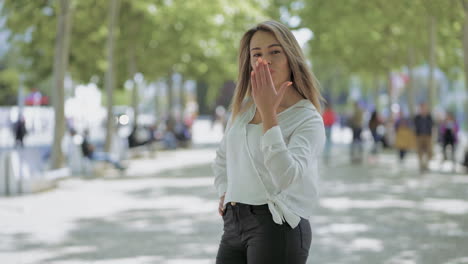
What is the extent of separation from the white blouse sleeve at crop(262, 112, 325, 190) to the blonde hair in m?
0.18

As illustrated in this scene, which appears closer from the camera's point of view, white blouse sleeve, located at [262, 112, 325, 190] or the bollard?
white blouse sleeve, located at [262, 112, 325, 190]

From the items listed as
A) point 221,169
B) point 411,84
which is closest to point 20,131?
point 411,84

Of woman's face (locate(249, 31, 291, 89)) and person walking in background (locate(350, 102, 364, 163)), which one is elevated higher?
woman's face (locate(249, 31, 291, 89))

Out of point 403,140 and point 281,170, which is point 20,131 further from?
point 281,170

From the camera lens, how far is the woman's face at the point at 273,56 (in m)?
2.96

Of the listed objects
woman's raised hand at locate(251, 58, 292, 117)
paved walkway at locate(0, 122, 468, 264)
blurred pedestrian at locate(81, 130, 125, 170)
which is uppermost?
woman's raised hand at locate(251, 58, 292, 117)

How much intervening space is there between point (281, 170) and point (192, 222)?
7.90 meters

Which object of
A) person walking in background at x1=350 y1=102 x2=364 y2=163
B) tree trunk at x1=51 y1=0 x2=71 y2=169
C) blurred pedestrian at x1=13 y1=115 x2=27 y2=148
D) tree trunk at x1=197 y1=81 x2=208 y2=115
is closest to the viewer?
tree trunk at x1=51 y1=0 x2=71 y2=169

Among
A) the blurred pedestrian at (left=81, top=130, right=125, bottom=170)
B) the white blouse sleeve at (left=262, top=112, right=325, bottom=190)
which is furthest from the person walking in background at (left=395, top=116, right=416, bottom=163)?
the white blouse sleeve at (left=262, top=112, right=325, bottom=190)

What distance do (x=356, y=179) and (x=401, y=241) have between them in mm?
9194

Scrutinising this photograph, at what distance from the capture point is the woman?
2.86m

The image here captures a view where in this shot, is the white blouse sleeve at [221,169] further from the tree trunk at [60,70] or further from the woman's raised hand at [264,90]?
the tree trunk at [60,70]

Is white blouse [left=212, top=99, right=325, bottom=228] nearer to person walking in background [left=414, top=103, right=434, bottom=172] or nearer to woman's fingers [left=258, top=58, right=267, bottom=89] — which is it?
woman's fingers [left=258, top=58, right=267, bottom=89]

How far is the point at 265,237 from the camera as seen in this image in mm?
2932
